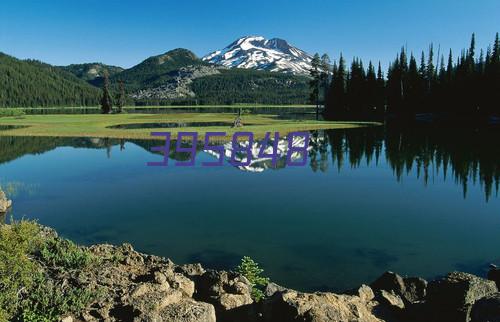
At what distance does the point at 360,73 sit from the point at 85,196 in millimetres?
111783

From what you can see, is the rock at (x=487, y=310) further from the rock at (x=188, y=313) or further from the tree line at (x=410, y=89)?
the tree line at (x=410, y=89)

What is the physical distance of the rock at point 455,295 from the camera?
10.7 metres

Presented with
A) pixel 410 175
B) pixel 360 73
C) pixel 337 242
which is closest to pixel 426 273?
pixel 337 242

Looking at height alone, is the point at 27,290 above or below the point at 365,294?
above

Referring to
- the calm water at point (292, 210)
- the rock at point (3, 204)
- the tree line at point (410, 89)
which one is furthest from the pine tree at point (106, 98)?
the rock at point (3, 204)

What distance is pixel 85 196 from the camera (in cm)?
2845

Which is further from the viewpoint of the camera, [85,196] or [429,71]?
[429,71]

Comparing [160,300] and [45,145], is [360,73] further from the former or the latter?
[160,300]

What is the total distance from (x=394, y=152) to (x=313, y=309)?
44871 mm

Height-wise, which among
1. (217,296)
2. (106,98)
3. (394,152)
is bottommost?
(217,296)

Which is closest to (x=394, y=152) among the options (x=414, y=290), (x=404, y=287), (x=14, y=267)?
(x=414, y=290)

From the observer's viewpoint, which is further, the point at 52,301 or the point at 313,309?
the point at 52,301

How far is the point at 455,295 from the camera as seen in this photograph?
10.9m

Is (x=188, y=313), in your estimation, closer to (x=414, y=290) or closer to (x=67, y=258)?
(x=67, y=258)
